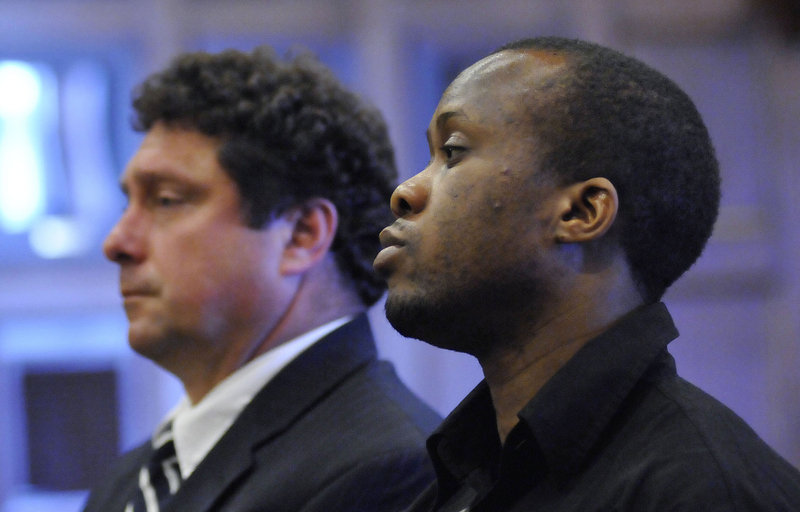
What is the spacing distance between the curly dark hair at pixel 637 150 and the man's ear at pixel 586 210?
0.01 m

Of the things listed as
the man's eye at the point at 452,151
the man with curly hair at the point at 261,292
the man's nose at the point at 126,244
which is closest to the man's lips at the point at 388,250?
the man's eye at the point at 452,151

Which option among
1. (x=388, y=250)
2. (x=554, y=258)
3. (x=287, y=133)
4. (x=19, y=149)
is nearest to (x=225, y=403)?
(x=287, y=133)

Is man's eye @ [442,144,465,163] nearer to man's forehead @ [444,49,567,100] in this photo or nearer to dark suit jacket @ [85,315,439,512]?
man's forehead @ [444,49,567,100]

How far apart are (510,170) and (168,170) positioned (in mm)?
875

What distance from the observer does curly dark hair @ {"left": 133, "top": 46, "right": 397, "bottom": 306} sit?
183 centimetres

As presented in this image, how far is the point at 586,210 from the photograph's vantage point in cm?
109

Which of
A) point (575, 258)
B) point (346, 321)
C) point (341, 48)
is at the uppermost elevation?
point (341, 48)

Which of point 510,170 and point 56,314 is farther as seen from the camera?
point 56,314

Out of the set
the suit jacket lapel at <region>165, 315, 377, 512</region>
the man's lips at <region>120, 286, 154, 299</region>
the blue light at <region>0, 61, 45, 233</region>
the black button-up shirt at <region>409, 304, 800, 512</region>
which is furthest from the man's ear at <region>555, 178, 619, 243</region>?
the blue light at <region>0, 61, 45, 233</region>

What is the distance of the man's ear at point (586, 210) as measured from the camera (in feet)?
3.55

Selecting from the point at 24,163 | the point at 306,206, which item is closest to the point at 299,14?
the point at 24,163

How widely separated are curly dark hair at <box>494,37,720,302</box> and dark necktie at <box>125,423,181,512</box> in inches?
36.9

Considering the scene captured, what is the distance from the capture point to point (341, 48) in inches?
143

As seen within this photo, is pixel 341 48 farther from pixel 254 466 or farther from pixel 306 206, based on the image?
pixel 254 466
